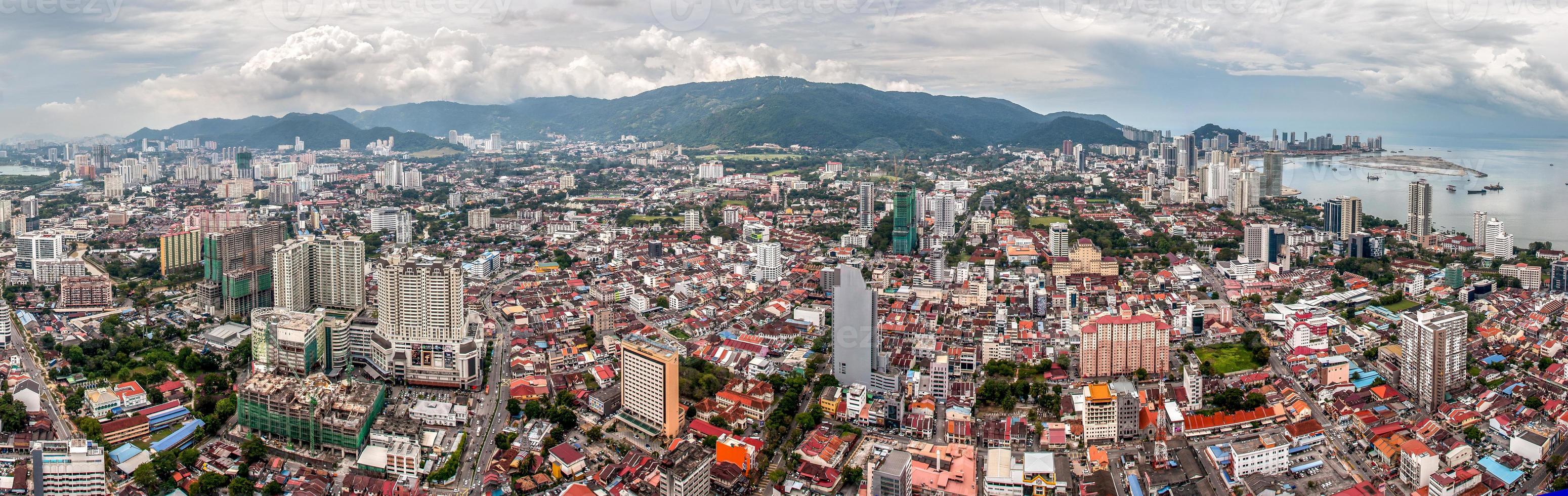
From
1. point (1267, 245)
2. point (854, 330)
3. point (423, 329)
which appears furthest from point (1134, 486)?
point (1267, 245)

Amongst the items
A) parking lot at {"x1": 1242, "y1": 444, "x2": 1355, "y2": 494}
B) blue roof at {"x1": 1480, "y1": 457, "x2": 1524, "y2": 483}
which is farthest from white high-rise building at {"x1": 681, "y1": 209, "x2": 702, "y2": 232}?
blue roof at {"x1": 1480, "y1": 457, "x2": 1524, "y2": 483}

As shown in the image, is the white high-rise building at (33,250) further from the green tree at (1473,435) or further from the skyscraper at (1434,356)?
the green tree at (1473,435)

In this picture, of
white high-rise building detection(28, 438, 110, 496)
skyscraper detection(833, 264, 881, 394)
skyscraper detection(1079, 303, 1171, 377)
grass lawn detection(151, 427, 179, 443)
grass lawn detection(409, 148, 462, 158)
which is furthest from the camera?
grass lawn detection(409, 148, 462, 158)

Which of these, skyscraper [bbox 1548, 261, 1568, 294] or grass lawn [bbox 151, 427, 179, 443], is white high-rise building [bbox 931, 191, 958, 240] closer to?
skyscraper [bbox 1548, 261, 1568, 294]

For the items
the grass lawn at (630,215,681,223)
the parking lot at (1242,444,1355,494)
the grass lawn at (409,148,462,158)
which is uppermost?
the grass lawn at (409,148,462,158)

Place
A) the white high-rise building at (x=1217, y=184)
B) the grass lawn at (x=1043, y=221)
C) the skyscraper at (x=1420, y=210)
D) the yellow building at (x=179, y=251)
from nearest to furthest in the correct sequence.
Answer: the yellow building at (x=179, y=251)
the skyscraper at (x=1420, y=210)
the grass lawn at (x=1043, y=221)
the white high-rise building at (x=1217, y=184)

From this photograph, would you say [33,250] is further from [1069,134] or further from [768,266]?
[1069,134]

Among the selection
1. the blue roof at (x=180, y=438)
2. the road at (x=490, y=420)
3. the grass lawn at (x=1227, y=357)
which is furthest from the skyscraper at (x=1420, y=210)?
the blue roof at (x=180, y=438)
